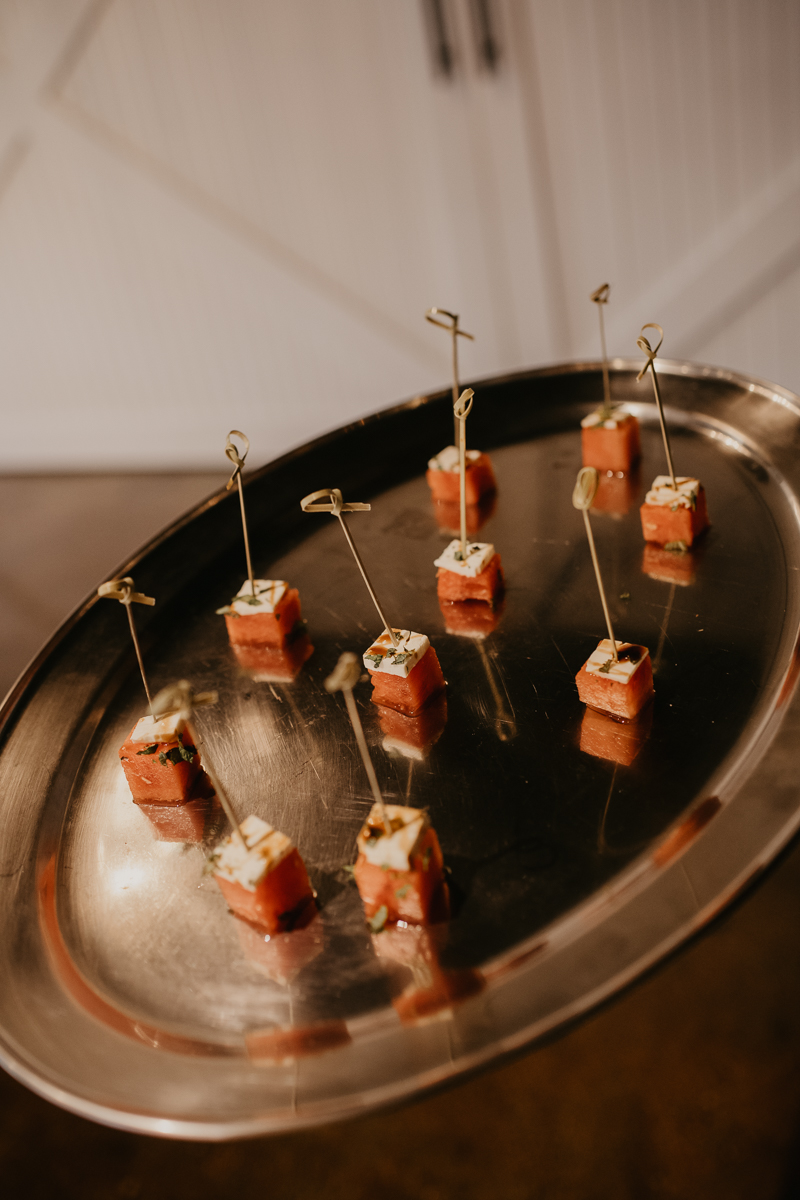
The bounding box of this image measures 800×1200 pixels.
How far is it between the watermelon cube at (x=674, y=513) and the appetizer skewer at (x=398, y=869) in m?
0.93

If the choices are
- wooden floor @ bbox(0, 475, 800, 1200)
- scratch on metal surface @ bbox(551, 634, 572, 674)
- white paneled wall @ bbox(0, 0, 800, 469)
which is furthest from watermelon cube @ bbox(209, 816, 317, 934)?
white paneled wall @ bbox(0, 0, 800, 469)

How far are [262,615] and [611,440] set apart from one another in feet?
3.14

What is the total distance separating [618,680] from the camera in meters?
1.52

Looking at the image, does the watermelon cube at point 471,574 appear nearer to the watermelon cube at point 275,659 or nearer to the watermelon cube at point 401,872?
the watermelon cube at point 275,659

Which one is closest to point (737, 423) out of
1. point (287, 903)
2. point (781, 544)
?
point (781, 544)

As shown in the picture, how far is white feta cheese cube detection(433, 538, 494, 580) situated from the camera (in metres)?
1.87

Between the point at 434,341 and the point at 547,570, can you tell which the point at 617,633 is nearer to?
the point at 547,570

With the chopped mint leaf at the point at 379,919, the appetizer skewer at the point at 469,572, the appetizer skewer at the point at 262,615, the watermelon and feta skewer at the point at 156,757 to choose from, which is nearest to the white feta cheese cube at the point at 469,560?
the appetizer skewer at the point at 469,572

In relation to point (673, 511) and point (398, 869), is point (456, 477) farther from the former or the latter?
point (398, 869)

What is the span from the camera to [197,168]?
4.24 metres

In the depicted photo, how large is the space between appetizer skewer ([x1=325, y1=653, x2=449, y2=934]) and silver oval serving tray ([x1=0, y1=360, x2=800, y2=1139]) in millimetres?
32

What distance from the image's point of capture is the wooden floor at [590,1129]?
1990mm

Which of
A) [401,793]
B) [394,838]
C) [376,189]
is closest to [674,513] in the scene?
[401,793]

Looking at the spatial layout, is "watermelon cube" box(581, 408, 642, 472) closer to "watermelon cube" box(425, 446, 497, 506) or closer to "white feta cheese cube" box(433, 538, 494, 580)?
"watermelon cube" box(425, 446, 497, 506)
